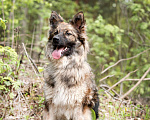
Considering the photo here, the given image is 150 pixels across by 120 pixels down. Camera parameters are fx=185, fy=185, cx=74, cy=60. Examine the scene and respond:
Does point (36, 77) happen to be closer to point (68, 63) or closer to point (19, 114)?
point (19, 114)

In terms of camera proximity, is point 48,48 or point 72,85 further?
point 48,48

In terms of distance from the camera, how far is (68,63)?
12.9 ft

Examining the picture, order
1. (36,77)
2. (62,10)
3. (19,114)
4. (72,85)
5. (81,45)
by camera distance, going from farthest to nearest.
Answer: (62,10) → (36,77) → (19,114) → (81,45) → (72,85)

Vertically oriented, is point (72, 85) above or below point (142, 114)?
above

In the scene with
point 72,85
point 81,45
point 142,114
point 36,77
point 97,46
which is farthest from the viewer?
point 97,46

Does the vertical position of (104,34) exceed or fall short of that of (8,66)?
it exceeds it

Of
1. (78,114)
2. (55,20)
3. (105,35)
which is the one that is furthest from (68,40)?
(105,35)

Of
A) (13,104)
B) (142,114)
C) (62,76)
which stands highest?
(62,76)

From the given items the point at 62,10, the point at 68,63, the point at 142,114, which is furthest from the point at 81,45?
the point at 62,10

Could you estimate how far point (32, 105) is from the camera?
4.71 m

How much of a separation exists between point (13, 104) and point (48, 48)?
167cm

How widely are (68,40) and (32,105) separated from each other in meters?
1.97

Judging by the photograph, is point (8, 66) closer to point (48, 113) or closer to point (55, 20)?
point (48, 113)

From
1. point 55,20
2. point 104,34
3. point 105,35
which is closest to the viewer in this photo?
point 55,20
